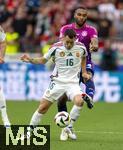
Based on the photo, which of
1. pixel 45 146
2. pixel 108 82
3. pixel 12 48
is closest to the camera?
pixel 45 146

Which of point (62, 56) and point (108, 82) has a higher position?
point (62, 56)

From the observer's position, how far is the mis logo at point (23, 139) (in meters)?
11.2

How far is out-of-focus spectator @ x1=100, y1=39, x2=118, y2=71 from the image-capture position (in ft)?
72.0

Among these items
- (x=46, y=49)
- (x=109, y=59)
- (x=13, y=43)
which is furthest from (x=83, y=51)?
(x=13, y=43)

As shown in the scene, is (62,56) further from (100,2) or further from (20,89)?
(100,2)

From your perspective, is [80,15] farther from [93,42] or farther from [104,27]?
[104,27]

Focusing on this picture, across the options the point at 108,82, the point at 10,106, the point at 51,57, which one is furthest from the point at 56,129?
the point at 108,82

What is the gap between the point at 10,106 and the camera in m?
19.5

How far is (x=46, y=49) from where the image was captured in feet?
73.9

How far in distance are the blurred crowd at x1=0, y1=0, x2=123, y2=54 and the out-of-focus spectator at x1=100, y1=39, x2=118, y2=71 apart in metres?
0.78

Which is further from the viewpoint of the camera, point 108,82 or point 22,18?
point 22,18

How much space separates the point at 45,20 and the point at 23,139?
12586 mm

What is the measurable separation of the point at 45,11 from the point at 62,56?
39.6 feet

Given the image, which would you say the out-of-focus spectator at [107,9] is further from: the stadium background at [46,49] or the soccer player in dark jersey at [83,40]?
the soccer player in dark jersey at [83,40]
